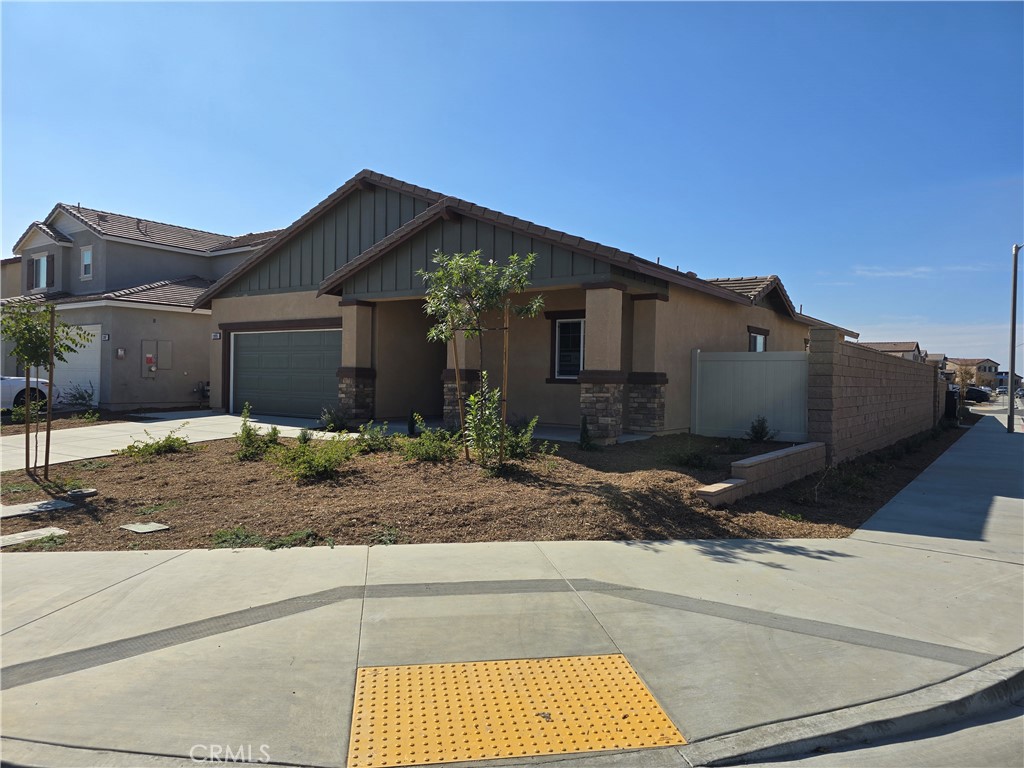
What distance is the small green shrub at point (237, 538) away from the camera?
664 cm

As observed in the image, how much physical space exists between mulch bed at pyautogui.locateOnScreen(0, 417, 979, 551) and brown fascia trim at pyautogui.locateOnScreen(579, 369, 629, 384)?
6.01 feet

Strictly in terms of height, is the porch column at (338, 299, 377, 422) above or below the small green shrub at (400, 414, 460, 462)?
above

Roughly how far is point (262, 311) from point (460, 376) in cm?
852

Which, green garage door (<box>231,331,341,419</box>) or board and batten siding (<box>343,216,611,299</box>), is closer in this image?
board and batten siding (<box>343,216,611,299</box>)

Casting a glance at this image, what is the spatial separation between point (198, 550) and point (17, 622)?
6.06 feet

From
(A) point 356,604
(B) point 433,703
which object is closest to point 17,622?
(A) point 356,604

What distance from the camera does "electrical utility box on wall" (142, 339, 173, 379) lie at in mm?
21719

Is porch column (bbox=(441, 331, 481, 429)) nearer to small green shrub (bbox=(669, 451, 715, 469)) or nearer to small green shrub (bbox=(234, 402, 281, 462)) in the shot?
small green shrub (bbox=(234, 402, 281, 462))

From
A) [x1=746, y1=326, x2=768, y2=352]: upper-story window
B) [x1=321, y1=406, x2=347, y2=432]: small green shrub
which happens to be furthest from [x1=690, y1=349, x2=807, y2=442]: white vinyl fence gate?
[x1=321, y1=406, x2=347, y2=432]: small green shrub

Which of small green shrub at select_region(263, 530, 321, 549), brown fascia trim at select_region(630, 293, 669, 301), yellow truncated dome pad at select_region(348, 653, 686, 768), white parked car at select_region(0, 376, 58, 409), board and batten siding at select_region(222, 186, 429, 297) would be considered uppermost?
board and batten siding at select_region(222, 186, 429, 297)

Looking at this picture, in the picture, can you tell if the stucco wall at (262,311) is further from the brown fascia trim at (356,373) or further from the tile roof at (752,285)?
the tile roof at (752,285)

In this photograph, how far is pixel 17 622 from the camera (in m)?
4.69

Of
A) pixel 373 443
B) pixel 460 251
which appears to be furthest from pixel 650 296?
pixel 373 443

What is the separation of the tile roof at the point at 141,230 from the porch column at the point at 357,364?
1317 centimetres
